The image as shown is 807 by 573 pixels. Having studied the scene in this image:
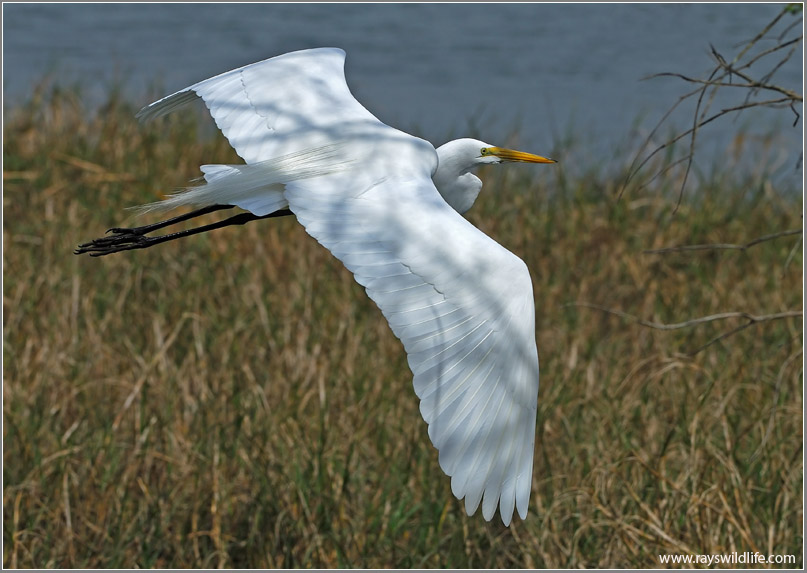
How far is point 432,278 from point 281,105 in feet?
2.53

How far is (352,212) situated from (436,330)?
305mm

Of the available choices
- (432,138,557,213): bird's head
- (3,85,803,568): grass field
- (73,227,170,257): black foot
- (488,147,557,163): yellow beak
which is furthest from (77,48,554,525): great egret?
(3,85,803,568): grass field

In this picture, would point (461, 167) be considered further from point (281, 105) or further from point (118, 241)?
point (118, 241)

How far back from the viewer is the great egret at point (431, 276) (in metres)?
1.97

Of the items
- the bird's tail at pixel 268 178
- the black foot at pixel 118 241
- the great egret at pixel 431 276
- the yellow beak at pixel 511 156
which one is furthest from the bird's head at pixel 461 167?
the black foot at pixel 118 241

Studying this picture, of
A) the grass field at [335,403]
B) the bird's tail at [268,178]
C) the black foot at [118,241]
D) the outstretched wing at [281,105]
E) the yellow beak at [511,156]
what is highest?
the outstretched wing at [281,105]

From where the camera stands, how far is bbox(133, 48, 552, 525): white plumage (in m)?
1.97

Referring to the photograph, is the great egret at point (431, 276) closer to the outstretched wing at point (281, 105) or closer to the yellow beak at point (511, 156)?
the outstretched wing at point (281, 105)

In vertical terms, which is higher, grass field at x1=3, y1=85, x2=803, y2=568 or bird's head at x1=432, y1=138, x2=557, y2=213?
bird's head at x1=432, y1=138, x2=557, y2=213

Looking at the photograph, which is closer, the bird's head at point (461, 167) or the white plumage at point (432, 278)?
the white plumage at point (432, 278)

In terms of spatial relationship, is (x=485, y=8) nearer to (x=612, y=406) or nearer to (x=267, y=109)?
(x=612, y=406)

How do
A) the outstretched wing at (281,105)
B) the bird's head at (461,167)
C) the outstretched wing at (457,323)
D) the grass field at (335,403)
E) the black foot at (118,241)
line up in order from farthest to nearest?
the grass field at (335,403) → the black foot at (118,241) → the bird's head at (461,167) → the outstretched wing at (281,105) → the outstretched wing at (457,323)

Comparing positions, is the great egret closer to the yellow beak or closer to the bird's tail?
the bird's tail

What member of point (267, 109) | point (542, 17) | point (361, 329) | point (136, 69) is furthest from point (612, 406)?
point (542, 17)
